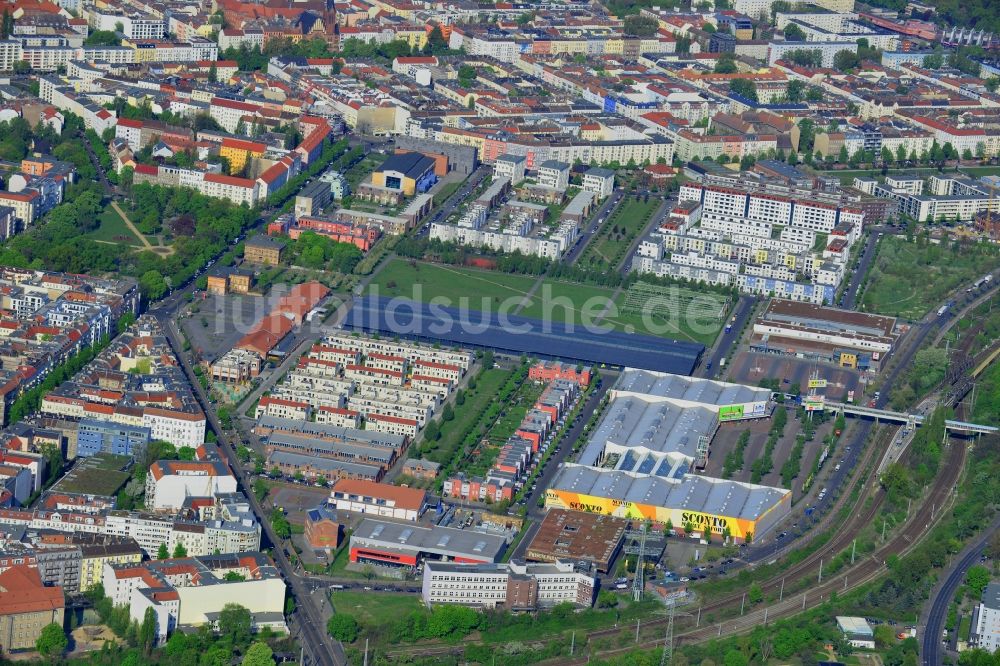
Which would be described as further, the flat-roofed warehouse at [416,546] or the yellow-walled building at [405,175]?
the yellow-walled building at [405,175]

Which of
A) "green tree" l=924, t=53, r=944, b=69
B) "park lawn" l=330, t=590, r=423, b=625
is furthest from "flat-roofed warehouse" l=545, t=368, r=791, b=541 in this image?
"green tree" l=924, t=53, r=944, b=69

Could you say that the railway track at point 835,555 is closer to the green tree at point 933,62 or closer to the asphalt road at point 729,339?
the asphalt road at point 729,339

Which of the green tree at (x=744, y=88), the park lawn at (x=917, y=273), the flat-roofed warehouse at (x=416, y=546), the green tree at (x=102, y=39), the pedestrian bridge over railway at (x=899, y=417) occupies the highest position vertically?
the green tree at (x=744, y=88)

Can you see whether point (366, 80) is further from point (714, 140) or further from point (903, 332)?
point (903, 332)

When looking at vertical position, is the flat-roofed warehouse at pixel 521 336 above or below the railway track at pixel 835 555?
above

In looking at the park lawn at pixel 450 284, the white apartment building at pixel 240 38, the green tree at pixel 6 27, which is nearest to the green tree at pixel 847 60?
the white apartment building at pixel 240 38

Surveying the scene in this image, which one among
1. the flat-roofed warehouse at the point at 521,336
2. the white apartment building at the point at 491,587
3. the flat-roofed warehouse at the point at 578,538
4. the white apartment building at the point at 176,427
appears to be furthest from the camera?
the flat-roofed warehouse at the point at 521,336

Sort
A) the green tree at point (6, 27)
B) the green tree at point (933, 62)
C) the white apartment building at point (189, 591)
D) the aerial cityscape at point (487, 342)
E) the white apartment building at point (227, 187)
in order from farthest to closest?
the green tree at point (933, 62)
the green tree at point (6, 27)
the white apartment building at point (227, 187)
the aerial cityscape at point (487, 342)
the white apartment building at point (189, 591)
